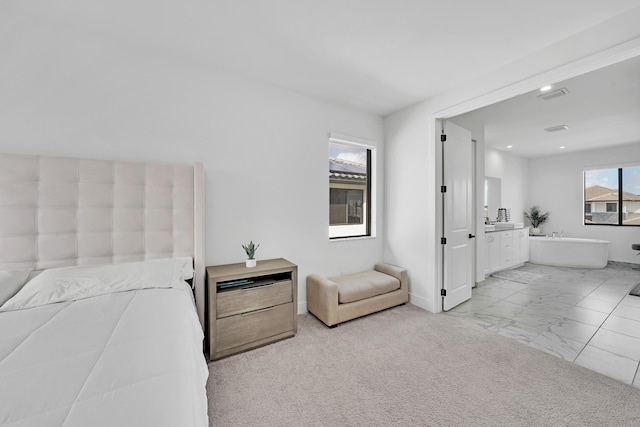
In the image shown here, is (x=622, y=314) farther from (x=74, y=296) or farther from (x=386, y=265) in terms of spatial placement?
(x=74, y=296)

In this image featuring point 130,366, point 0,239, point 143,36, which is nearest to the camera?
point 130,366

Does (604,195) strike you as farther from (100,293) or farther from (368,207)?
(100,293)

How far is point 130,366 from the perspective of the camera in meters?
0.92

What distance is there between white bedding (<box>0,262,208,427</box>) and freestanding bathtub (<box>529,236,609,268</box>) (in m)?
7.27

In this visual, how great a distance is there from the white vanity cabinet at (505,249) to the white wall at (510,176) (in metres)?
0.71

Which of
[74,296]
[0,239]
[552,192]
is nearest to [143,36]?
[0,239]

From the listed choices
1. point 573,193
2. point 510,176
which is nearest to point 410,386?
point 510,176

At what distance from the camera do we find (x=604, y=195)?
593 centimetres

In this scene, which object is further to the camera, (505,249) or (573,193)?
(573,193)

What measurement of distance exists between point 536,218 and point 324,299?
7106 millimetres

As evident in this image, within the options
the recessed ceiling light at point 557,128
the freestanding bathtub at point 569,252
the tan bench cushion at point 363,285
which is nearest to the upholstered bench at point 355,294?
the tan bench cushion at point 363,285

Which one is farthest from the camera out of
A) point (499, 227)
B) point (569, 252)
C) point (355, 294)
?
point (569, 252)

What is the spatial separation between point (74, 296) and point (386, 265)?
3.21 m

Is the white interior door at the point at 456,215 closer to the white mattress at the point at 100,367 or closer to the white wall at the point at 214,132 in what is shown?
the white wall at the point at 214,132
